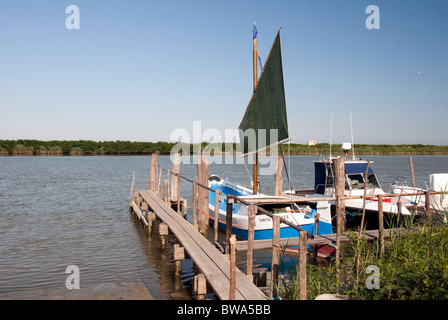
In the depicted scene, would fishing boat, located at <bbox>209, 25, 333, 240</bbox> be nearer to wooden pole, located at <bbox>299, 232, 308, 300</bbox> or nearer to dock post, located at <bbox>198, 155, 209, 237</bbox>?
dock post, located at <bbox>198, 155, 209, 237</bbox>

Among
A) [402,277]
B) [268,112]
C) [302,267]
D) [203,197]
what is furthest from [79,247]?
[402,277]

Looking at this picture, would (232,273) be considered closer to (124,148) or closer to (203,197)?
(203,197)

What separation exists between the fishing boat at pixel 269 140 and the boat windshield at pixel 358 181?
9.46 feet

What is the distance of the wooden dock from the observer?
19.6ft

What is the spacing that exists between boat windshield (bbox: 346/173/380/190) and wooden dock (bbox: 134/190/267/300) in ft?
24.1

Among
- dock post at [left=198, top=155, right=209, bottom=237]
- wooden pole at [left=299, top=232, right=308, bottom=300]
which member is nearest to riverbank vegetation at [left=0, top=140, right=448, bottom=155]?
dock post at [left=198, top=155, right=209, bottom=237]

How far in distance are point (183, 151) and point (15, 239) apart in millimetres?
91281

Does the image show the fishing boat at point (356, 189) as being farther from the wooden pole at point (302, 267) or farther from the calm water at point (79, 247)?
the wooden pole at point (302, 267)

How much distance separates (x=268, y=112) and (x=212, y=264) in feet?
21.9

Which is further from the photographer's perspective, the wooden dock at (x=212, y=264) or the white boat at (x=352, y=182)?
the white boat at (x=352, y=182)

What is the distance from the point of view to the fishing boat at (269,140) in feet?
36.7

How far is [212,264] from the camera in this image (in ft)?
24.3

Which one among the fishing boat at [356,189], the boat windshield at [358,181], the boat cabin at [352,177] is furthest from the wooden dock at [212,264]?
the boat windshield at [358,181]

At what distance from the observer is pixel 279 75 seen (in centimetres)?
1204
